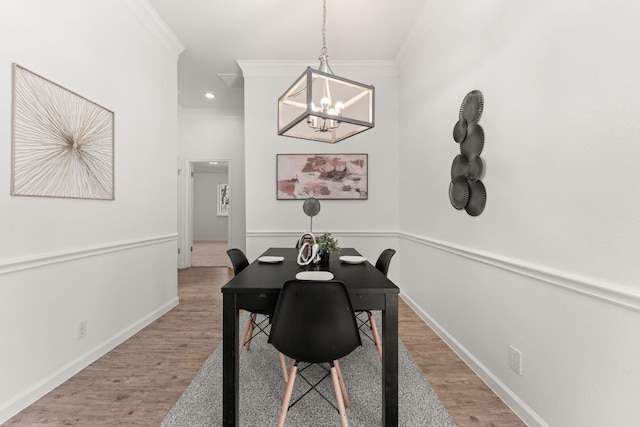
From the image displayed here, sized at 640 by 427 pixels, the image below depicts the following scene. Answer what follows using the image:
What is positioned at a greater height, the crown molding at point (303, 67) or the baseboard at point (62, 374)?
the crown molding at point (303, 67)

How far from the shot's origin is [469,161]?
86.3 inches

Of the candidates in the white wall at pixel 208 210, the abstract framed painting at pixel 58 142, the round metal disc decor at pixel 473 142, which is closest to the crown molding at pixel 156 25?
the abstract framed painting at pixel 58 142

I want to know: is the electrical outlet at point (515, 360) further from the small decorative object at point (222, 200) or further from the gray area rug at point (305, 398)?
the small decorative object at point (222, 200)

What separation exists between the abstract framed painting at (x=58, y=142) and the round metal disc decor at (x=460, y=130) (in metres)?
2.95

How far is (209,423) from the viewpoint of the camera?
1.60 m

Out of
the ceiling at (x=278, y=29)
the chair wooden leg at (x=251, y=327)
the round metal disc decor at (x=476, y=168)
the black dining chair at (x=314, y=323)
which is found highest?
the ceiling at (x=278, y=29)

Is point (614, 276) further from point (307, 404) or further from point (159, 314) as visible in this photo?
point (159, 314)

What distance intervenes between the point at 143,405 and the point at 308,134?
2.20 meters

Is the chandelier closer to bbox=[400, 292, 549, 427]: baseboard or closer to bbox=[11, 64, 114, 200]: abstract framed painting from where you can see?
bbox=[11, 64, 114, 200]: abstract framed painting

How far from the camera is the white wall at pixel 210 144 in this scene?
5656 mm

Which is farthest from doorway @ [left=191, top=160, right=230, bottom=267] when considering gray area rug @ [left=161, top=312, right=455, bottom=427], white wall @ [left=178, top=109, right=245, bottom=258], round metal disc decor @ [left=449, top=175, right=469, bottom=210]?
round metal disc decor @ [left=449, top=175, right=469, bottom=210]

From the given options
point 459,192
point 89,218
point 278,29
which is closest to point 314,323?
point 459,192

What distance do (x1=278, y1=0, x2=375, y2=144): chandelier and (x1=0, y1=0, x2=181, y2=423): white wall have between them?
1575 millimetres

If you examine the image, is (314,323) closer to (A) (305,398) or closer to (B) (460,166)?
(A) (305,398)
